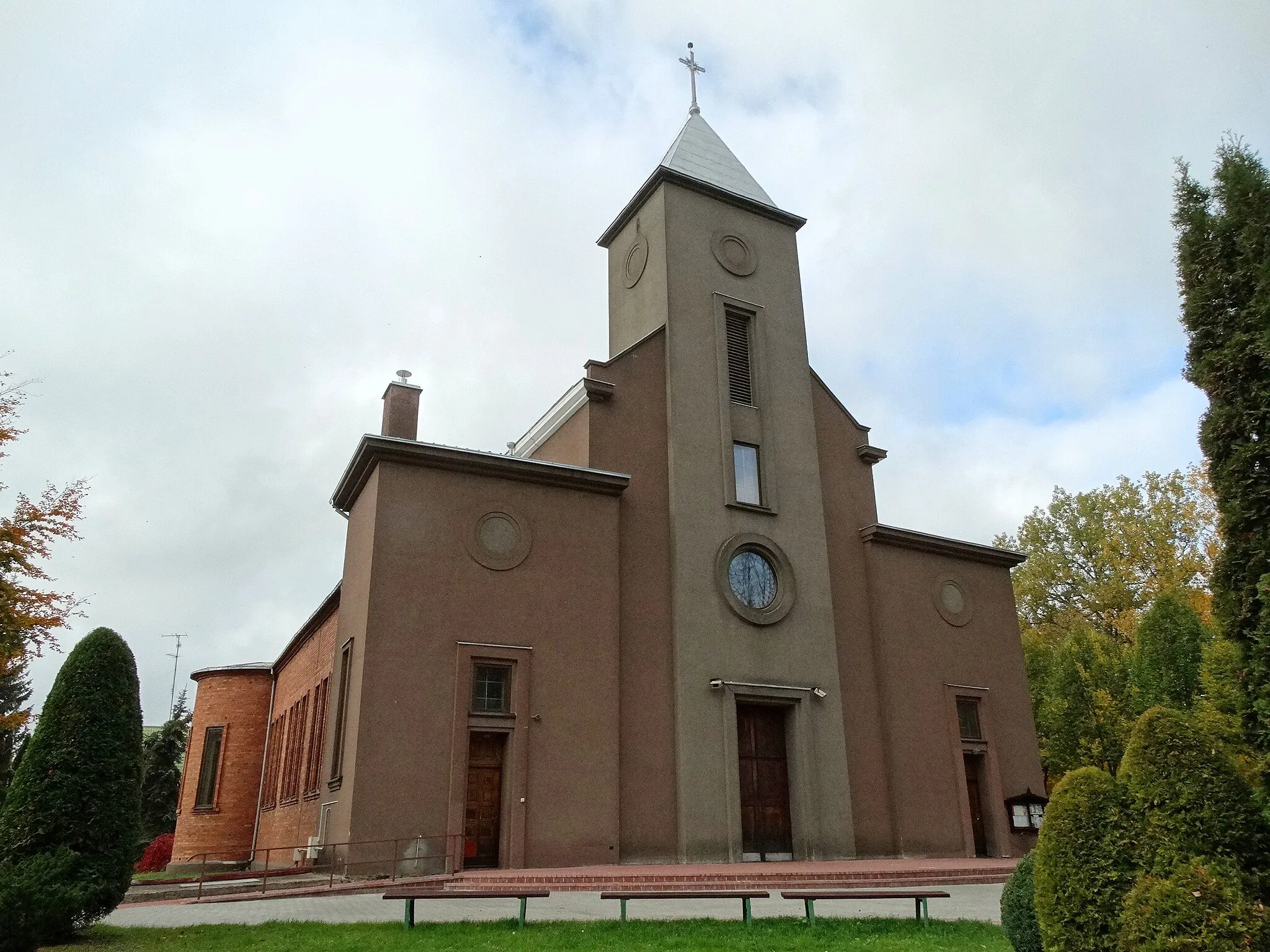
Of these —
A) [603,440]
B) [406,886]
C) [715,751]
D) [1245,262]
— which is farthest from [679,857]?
[1245,262]

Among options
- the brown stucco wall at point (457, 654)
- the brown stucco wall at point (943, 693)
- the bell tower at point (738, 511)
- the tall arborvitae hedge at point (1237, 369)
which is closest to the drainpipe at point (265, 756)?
the brown stucco wall at point (457, 654)

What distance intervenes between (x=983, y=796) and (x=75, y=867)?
20.7 meters

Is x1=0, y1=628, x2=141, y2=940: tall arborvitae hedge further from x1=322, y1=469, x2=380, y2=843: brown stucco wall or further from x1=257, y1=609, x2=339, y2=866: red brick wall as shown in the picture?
x1=257, y1=609, x2=339, y2=866: red brick wall

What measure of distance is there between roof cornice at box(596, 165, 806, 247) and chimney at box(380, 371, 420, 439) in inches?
320

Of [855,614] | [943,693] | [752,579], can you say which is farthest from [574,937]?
[943,693]

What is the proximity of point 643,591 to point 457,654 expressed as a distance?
4.62 meters

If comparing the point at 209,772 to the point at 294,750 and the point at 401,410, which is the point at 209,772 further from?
the point at 401,410

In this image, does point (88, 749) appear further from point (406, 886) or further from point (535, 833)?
point (535, 833)

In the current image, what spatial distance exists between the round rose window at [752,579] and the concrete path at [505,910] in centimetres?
845

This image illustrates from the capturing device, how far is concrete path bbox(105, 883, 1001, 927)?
40.4ft

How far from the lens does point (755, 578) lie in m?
22.7

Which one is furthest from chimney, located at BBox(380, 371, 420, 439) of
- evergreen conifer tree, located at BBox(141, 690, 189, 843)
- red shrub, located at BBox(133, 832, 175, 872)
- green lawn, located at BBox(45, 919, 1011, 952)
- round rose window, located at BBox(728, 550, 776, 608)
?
evergreen conifer tree, located at BBox(141, 690, 189, 843)

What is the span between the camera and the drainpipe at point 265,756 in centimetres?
3101

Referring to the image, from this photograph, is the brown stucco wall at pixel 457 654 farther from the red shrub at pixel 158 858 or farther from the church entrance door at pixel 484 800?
the red shrub at pixel 158 858
